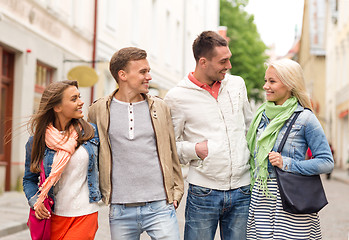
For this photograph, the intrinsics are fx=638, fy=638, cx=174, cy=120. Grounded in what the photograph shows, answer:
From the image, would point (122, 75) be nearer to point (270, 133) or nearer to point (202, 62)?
point (202, 62)

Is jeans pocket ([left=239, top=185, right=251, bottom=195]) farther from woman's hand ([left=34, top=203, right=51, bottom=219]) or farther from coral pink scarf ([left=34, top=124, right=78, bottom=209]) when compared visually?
woman's hand ([left=34, top=203, right=51, bottom=219])

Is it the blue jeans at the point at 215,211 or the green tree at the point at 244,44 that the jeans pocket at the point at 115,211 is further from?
the green tree at the point at 244,44

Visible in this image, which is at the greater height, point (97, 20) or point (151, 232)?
point (97, 20)

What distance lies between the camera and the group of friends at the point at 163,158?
3.84 m

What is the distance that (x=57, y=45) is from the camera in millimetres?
15438

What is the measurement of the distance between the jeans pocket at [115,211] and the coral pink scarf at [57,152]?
1.32ft

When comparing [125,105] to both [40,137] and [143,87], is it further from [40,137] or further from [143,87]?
[40,137]

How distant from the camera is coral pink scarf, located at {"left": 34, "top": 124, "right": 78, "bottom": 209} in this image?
3736mm

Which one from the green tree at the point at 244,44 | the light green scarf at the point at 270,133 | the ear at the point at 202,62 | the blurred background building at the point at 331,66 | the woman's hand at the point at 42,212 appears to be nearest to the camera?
the woman's hand at the point at 42,212

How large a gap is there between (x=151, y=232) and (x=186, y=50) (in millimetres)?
27627

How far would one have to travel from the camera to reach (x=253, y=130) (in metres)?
4.18

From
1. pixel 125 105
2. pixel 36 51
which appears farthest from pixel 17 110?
pixel 125 105

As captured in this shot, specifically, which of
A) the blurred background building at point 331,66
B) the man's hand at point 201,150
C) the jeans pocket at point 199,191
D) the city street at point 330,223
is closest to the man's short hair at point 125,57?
the man's hand at point 201,150

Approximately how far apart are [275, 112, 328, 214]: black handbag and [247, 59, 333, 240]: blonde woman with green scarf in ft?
0.15
